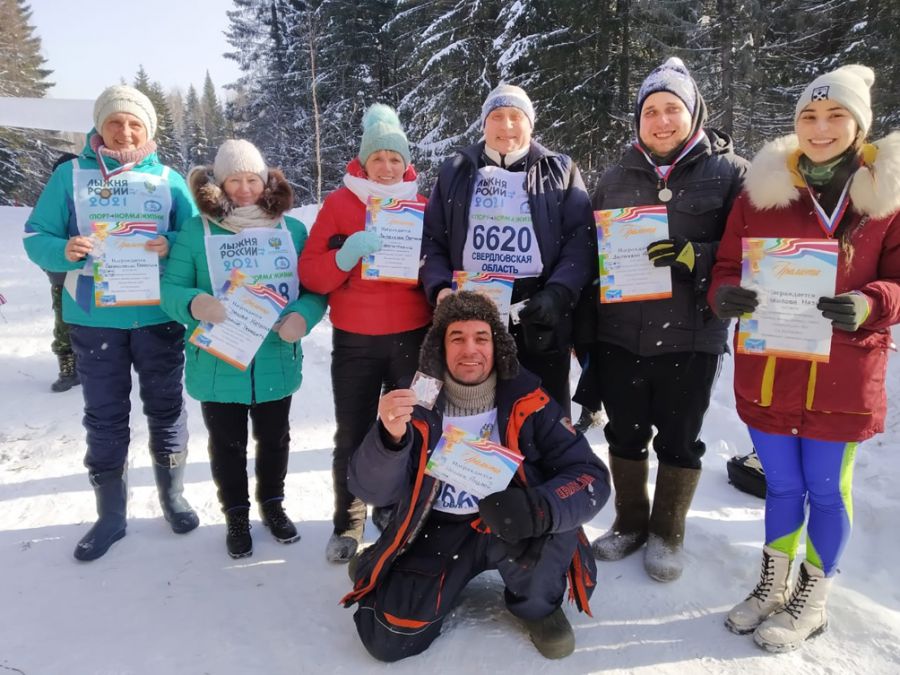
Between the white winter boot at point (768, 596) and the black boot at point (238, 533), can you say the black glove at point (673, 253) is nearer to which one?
the white winter boot at point (768, 596)

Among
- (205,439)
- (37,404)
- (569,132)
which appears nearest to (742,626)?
(205,439)

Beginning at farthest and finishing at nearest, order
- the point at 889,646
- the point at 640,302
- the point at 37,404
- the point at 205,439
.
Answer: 1. the point at 37,404
2. the point at 205,439
3. the point at 640,302
4. the point at 889,646

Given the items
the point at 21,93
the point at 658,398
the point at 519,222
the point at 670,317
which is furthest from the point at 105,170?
the point at 21,93

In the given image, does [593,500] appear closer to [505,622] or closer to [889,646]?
[505,622]

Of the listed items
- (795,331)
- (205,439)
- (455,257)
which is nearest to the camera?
(795,331)

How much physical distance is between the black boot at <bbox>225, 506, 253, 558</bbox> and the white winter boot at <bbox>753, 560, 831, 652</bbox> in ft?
8.81

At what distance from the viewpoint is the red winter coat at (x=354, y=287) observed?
10.4 feet

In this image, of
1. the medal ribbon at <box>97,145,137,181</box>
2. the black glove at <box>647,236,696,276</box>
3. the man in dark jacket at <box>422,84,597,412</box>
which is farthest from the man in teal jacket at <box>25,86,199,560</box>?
the black glove at <box>647,236,696,276</box>

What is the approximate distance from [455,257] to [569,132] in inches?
434

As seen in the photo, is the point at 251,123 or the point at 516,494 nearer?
the point at 516,494

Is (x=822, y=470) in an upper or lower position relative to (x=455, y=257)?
lower

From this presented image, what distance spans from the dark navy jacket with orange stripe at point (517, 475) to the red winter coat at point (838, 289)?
2.81 ft

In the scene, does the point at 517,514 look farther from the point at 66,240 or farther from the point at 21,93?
the point at 21,93

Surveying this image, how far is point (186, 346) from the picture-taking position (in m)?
3.31
